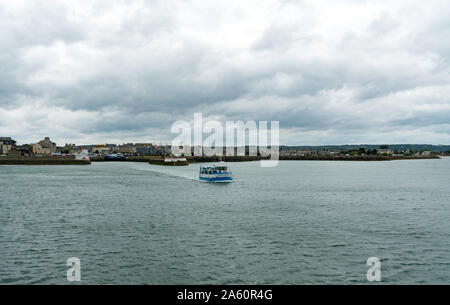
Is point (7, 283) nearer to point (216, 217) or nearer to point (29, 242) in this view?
point (29, 242)

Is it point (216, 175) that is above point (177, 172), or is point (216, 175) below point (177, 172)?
above

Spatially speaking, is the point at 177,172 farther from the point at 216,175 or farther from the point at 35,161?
the point at 35,161

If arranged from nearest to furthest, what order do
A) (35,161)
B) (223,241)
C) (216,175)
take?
(223,241), (216,175), (35,161)

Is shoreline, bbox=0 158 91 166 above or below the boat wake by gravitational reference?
above

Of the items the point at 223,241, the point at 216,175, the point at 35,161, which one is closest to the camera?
the point at 223,241

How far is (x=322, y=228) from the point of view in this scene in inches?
1101

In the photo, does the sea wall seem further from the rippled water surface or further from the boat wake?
the rippled water surface

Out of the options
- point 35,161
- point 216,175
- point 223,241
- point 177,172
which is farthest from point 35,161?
point 223,241

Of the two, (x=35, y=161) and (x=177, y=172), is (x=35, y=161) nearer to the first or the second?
(x=35, y=161)

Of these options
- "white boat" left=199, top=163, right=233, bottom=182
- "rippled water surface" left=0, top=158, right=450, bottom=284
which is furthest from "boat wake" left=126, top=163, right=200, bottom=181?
"rippled water surface" left=0, top=158, right=450, bottom=284

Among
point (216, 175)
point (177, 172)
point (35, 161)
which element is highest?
point (35, 161)

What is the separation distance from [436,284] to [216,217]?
61.5ft

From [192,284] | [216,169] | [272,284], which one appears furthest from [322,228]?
[216,169]

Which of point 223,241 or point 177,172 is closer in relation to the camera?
point 223,241
